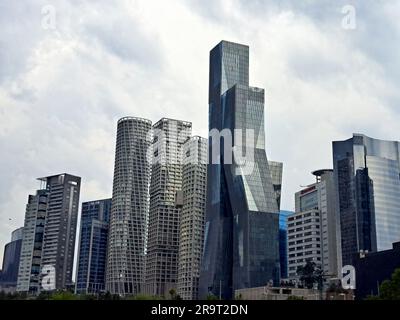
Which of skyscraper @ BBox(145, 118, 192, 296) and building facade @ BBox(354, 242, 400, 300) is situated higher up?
skyscraper @ BBox(145, 118, 192, 296)

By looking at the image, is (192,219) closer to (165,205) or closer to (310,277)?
(165,205)

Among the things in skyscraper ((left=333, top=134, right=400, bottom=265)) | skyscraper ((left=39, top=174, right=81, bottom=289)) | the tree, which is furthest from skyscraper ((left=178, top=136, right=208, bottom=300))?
skyscraper ((left=39, top=174, right=81, bottom=289))

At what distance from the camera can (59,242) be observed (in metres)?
168

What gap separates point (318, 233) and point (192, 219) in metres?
30.7

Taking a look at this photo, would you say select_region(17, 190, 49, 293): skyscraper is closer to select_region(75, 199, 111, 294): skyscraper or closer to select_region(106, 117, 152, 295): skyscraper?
select_region(75, 199, 111, 294): skyscraper

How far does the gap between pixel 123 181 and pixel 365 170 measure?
7261 cm

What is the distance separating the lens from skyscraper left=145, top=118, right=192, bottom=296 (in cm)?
14312

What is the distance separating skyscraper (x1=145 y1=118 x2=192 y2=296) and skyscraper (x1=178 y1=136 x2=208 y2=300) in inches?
178

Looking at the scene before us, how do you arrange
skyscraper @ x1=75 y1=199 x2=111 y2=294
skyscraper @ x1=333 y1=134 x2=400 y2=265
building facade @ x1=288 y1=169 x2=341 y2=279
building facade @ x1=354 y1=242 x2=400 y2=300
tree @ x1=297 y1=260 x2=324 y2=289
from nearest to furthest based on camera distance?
building facade @ x1=354 y1=242 x2=400 y2=300, tree @ x1=297 y1=260 x2=324 y2=289, skyscraper @ x1=333 y1=134 x2=400 y2=265, building facade @ x1=288 y1=169 x2=341 y2=279, skyscraper @ x1=75 y1=199 x2=111 y2=294

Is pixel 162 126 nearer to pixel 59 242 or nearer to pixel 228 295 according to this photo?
pixel 59 242

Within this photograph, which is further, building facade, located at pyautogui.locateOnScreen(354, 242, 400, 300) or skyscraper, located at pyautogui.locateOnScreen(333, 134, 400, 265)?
skyscraper, located at pyautogui.locateOnScreen(333, 134, 400, 265)

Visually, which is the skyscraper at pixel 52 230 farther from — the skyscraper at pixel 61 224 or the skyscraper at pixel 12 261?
the skyscraper at pixel 12 261
